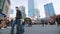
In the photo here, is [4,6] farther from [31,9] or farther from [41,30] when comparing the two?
[41,30]

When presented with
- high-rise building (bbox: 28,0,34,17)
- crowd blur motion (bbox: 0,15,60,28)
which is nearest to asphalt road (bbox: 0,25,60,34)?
crowd blur motion (bbox: 0,15,60,28)

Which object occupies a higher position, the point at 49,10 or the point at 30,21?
the point at 49,10

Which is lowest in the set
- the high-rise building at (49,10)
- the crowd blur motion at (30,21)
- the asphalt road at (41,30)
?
Answer: the asphalt road at (41,30)

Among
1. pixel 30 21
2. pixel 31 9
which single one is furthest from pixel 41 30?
pixel 31 9

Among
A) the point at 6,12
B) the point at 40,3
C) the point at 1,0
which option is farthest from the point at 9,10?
the point at 40,3

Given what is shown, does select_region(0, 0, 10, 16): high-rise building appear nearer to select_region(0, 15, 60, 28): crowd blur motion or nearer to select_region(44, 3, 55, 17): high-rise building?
select_region(0, 15, 60, 28): crowd blur motion

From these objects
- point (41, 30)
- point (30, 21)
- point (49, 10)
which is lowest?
point (41, 30)

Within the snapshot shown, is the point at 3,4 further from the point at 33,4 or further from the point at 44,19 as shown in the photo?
the point at 44,19

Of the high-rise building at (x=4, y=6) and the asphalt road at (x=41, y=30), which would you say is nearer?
the asphalt road at (x=41, y=30)

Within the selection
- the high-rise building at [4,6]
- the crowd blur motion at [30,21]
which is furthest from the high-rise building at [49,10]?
the high-rise building at [4,6]

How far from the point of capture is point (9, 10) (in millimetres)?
2057

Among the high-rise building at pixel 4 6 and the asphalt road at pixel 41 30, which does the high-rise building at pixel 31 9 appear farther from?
the high-rise building at pixel 4 6

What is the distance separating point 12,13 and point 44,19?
0.52 metres

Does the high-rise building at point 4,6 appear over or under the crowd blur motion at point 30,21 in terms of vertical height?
over
